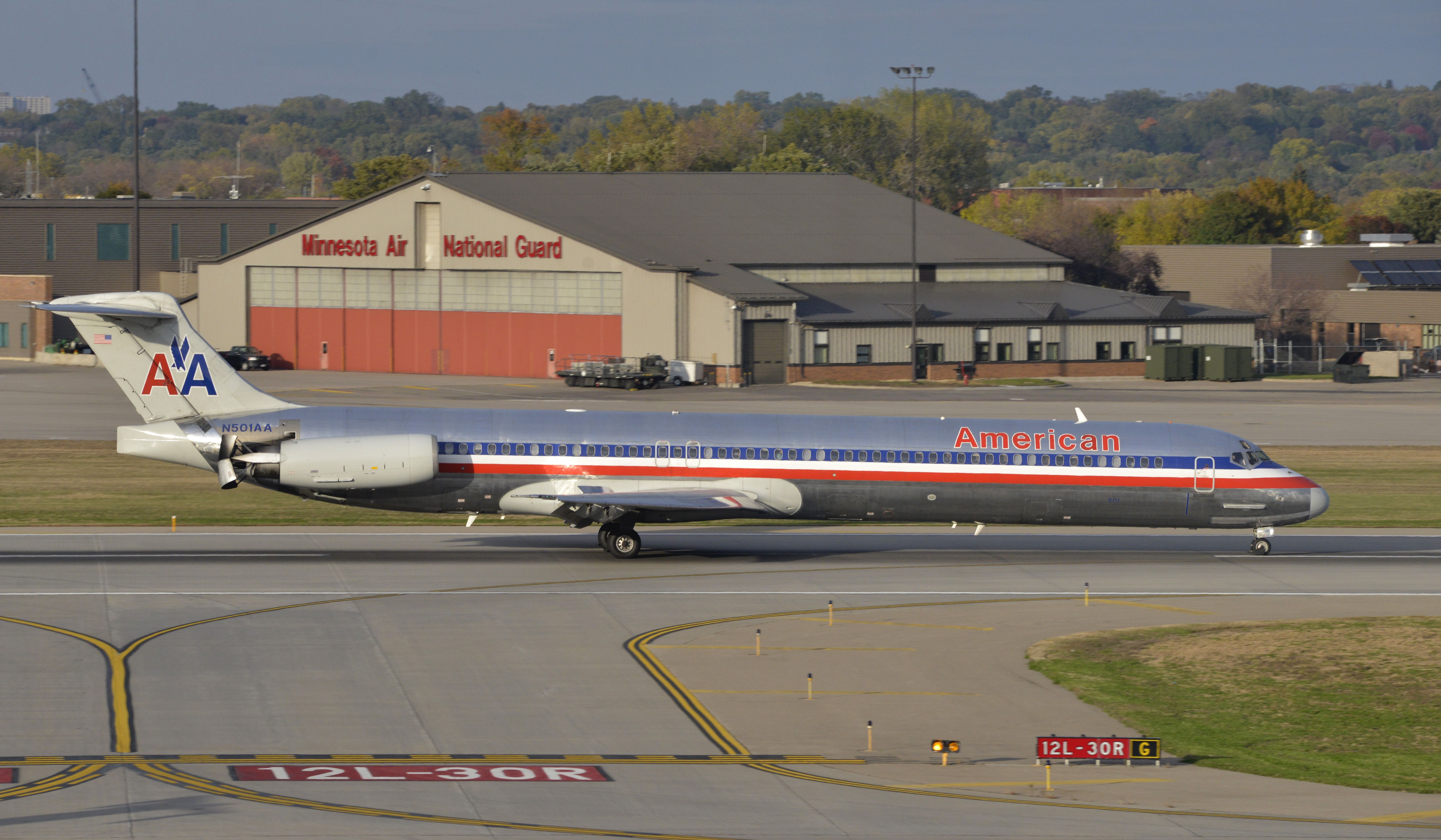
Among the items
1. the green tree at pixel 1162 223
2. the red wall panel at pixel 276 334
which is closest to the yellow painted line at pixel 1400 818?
the red wall panel at pixel 276 334

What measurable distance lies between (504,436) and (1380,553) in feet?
77.6

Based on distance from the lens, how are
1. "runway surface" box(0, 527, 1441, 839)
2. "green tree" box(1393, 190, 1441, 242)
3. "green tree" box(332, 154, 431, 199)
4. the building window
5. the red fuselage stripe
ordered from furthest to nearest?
"green tree" box(1393, 190, 1441, 242) < "green tree" box(332, 154, 431, 199) < the building window < the red fuselage stripe < "runway surface" box(0, 527, 1441, 839)

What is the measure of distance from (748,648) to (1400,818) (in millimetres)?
12560

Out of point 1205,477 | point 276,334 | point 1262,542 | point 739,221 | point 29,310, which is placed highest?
point 739,221

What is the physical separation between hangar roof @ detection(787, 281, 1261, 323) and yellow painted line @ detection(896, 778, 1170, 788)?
76.0m

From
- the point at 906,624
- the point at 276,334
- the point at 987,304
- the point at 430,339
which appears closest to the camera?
the point at 906,624

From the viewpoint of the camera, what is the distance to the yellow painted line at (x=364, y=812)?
19.2 metres

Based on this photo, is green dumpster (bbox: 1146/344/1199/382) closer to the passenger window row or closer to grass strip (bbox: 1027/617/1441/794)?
the passenger window row

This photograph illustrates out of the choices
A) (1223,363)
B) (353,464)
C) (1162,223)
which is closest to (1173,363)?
(1223,363)

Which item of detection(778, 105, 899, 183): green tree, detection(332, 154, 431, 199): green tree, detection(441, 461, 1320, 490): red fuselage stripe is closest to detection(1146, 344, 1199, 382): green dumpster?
detection(441, 461, 1320, 490): red fuselage stripe

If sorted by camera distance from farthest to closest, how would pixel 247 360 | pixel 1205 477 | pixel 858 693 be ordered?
1. pixel 247 360
2. pixel 1205 477
3. pixel 858 693

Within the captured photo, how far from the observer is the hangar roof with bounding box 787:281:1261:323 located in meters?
100

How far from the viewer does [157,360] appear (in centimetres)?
3728

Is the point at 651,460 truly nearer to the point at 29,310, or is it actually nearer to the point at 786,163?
the point at 29,310
